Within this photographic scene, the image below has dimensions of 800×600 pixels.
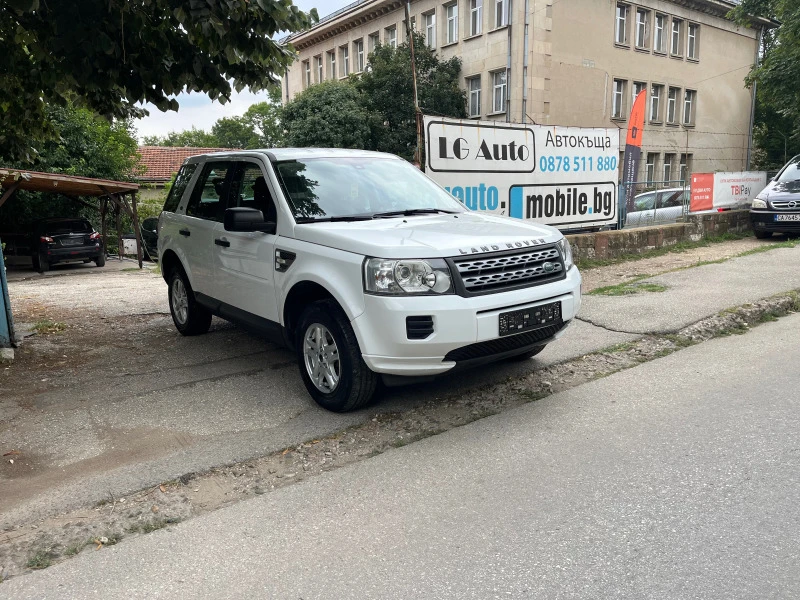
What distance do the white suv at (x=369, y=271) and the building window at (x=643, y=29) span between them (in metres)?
32.9

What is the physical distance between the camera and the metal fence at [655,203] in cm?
1301

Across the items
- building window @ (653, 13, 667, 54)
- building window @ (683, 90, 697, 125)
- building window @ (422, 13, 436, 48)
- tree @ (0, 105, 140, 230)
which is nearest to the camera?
tree @ (0, 105, 140, 230)

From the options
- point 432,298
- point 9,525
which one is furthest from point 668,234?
point 9,525

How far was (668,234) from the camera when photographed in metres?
13.1

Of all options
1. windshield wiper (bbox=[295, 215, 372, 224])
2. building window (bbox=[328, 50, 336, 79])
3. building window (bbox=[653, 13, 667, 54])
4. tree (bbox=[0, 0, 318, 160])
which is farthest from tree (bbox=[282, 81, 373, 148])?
windshield wiper (bbox=[295, 215, 372, 224])

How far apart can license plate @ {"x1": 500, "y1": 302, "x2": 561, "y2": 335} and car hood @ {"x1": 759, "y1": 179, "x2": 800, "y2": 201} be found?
37.3 ft

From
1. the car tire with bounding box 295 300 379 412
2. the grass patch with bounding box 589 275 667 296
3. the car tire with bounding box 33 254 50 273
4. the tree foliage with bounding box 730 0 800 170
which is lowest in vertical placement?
the car tire with bounding box 33 254 50 273

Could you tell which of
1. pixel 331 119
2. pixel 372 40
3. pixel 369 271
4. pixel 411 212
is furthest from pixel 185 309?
pixel 372 40

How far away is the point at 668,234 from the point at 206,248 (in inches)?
389

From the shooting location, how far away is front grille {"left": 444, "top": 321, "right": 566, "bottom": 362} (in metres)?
4.29

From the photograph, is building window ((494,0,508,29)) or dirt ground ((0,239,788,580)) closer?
dirt ground ((0,239,788,580))

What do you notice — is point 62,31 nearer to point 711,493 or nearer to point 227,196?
point 227,196

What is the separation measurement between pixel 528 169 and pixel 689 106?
32.3 meters

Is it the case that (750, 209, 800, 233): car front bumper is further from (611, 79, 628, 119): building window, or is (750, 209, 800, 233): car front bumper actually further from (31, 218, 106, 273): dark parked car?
(611, 79, 628, 119): building window
